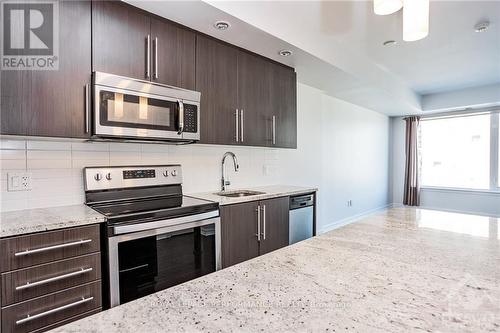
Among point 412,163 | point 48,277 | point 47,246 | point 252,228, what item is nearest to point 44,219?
point 47,246

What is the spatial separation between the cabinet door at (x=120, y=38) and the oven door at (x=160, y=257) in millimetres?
1087

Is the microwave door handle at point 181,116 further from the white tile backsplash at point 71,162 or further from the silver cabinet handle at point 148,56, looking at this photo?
the white tile backsplash at point 71,162

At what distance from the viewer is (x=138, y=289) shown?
1.64 m

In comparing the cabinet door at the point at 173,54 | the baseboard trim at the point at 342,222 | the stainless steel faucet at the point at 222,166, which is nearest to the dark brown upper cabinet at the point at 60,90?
the cabinet door at the point at 173,54

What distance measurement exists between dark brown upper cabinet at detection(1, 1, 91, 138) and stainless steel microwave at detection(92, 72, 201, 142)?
9 centimetres

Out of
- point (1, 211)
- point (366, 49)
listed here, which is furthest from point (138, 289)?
point (366, 49)

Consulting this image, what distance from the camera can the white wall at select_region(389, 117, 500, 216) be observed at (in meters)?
5.28

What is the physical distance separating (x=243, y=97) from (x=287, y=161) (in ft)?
4.40

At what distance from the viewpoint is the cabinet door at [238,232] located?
2.17m

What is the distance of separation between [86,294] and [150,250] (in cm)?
39

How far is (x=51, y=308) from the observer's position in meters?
1.37

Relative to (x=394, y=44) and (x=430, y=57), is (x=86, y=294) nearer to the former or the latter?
(x=394, y=44)

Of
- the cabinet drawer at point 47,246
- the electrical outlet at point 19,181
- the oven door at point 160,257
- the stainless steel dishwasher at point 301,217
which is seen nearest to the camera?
the cabinet drawer at point 47,246

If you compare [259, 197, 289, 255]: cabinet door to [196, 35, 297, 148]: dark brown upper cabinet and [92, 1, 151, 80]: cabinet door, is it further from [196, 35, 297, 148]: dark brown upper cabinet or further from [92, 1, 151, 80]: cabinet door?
[92, 1, 151, 80]: cabinet door
